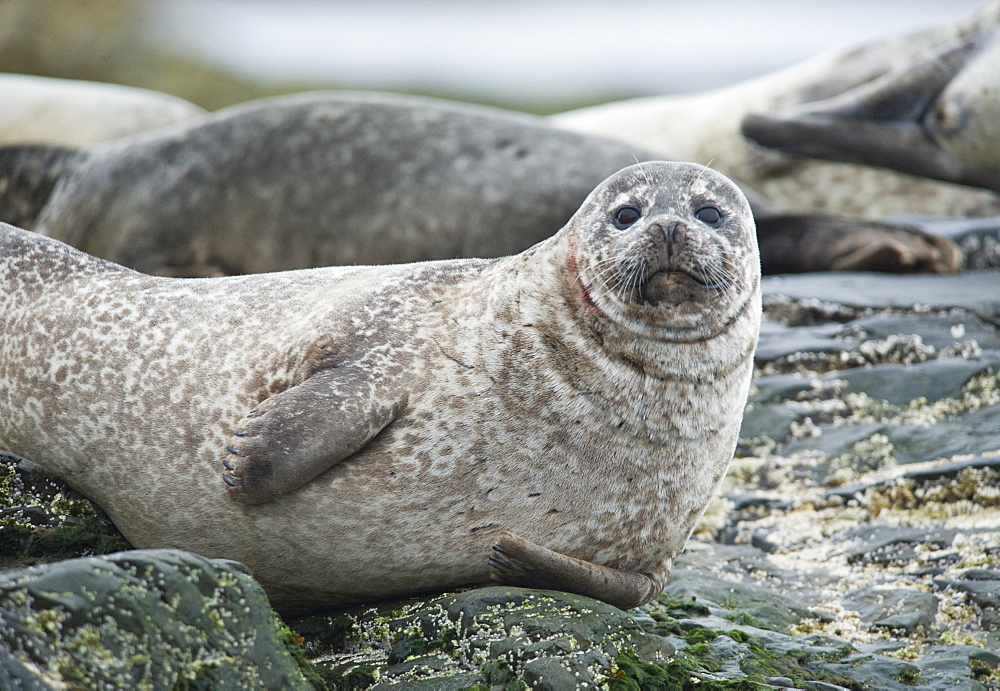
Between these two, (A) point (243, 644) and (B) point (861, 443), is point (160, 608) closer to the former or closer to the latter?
(A) point (243, 644)

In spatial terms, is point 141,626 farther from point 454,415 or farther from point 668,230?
point 668,230

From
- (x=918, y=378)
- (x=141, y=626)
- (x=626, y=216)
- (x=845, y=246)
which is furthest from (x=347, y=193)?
(x=141, y=626)

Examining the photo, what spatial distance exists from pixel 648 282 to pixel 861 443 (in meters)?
1.98

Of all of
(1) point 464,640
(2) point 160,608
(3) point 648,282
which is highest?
(3) point 648,282

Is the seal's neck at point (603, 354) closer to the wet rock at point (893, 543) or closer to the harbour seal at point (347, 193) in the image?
the wet rock at point (893, 543)

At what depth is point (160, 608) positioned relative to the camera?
239cm

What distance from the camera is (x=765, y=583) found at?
3.97 m

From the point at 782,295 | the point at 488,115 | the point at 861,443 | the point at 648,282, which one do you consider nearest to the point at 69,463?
the point at 648,282

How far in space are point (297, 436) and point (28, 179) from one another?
5454 millimetres

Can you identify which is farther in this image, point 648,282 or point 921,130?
point 921,130

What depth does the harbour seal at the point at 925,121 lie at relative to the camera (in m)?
6.66

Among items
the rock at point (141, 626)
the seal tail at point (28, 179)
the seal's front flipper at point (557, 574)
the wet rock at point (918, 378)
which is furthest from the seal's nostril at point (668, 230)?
the seal tail at point (28, 179)

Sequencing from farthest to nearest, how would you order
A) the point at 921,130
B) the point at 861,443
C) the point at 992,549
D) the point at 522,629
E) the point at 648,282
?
the point at 921,130 → the point at 861,443 → the point at 992,549 → the point at 648,282 → the point at 522,629

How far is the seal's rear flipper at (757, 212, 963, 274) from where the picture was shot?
20.2 feet
